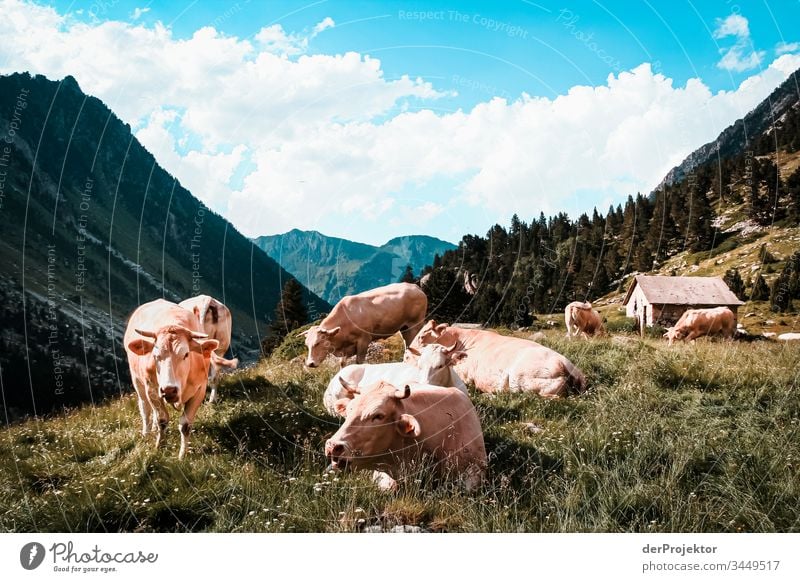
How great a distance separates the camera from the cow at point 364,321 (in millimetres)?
13781

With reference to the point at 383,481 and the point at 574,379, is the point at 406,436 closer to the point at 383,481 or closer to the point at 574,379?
the point at 383,481

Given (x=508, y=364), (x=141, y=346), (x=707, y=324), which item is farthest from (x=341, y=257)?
(x=707, y=324)

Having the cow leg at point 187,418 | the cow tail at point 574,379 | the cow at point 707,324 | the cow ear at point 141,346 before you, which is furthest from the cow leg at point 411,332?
the cow at point 707,324

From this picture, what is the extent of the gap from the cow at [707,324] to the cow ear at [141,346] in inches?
814

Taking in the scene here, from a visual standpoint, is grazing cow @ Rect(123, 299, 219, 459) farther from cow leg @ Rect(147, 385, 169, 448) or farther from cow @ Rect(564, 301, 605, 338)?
cow @ Rect(564, 301, 605, 338)

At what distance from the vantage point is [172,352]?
277 inches

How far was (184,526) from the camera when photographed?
18.1 ft

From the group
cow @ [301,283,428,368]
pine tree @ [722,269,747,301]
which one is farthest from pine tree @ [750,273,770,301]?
cow @ [301,283,428,368]

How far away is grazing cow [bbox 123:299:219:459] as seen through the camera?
6.97 meters
